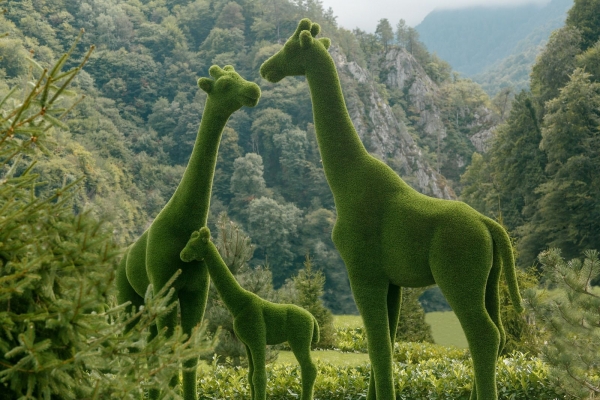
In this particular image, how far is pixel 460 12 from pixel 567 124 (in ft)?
351

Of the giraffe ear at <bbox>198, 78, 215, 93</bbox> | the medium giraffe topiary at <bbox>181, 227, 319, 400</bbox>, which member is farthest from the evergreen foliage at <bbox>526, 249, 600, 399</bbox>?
the giraffe ear at <bbox>198, 78, 215, 93</bbox>

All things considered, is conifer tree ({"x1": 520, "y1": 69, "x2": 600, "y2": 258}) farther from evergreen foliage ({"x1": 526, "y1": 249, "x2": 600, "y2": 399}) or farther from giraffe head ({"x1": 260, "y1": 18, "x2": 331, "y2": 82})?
giraffe head ({"x1": 260, "y1": 18, "x2": 331, "y2": 82})

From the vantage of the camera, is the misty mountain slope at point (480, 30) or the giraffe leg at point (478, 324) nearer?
the giraffe leg at point (478, 324)

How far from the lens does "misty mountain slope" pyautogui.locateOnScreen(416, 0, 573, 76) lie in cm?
10075

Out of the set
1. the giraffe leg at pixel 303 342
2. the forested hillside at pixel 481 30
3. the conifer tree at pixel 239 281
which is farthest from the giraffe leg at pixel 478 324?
the forested hillside at pixel 481 30

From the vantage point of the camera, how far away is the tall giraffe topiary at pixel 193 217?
191 inches

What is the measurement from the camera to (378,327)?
455 centimetres

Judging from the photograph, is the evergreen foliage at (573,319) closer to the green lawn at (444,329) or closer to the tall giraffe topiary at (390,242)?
the tall giraffe topiary at (390,242)

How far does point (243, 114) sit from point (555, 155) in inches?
940

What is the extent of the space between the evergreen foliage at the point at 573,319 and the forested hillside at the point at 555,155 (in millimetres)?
15382

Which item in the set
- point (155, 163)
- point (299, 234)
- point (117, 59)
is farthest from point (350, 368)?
point (117, 59)

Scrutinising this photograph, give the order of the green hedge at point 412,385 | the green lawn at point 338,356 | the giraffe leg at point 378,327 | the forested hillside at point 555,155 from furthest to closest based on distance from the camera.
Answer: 1. the forested hillside at point 555,155
2. the green lawn at point 338,356
3. the green hedge at point 412,385
4. the giraffe leg at point 378,327

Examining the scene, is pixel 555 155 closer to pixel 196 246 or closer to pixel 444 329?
pixel 444 329

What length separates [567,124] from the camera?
75.6ft
